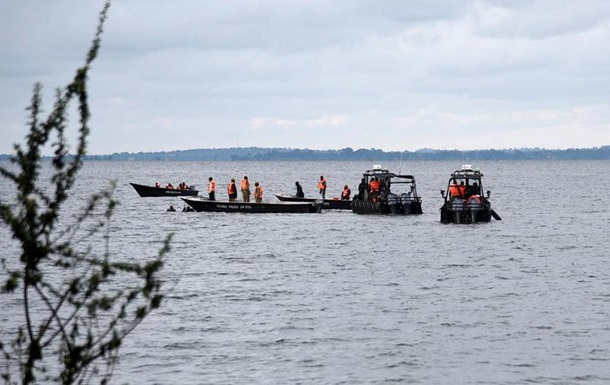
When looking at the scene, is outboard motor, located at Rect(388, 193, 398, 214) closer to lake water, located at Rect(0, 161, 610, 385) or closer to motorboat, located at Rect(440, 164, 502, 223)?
motorboat, located at Rect(440, 164, 502, 223)

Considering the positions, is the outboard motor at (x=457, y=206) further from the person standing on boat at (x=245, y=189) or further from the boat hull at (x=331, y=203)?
the boat hull at (x=331, y=203)

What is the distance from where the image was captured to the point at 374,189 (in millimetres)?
58812

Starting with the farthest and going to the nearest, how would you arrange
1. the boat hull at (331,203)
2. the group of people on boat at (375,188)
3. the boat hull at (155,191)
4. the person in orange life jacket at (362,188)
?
the boat hull at (155,191) → the boat hull at (331,203) → the person in orange life jacket at (362,188) → the group of people on boat at (375,188)

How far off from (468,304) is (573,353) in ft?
22.2

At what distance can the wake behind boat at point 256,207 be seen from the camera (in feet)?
197

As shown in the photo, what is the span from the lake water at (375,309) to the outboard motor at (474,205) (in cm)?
121

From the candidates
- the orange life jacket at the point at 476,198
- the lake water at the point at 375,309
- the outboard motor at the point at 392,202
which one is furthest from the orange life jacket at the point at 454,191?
the outboard motor at the point at 392,202

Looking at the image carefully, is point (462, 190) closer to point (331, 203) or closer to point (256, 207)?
point (256, 207)

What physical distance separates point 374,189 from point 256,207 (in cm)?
723

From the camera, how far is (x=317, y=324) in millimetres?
25094

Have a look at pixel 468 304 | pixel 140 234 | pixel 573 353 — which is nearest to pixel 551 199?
pixel 140 234

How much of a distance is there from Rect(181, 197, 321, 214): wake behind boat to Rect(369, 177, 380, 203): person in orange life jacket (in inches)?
154

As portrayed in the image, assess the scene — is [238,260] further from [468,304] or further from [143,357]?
[143,357]

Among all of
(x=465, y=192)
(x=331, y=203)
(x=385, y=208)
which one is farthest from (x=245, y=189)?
(x=465, y=192)
